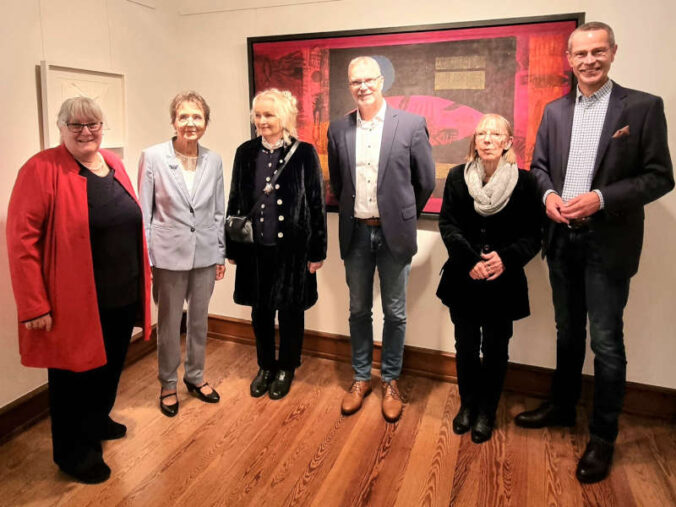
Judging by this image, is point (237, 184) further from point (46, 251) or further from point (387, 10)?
point (387, 10)

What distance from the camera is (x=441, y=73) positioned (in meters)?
2.80

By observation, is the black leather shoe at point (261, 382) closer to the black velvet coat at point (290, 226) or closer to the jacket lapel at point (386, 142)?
the black velvet coat at point (290, 226)

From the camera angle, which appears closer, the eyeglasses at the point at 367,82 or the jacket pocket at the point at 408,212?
the eyeglasses at the point at 367,82

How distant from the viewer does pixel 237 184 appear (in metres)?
2.75

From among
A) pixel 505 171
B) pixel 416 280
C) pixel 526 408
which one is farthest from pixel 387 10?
pixel 526 408

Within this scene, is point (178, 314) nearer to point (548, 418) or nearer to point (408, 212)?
Result: point (408, 212)

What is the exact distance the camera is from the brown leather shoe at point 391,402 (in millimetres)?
2703

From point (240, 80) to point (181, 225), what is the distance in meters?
1.18

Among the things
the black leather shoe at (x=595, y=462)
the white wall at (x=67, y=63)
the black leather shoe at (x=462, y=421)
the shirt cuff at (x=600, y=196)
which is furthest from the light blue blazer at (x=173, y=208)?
the black leather shoe at (x=595, y=462)

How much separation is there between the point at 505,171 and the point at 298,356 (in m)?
1.44

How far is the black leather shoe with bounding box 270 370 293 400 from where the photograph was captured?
9.60 ft

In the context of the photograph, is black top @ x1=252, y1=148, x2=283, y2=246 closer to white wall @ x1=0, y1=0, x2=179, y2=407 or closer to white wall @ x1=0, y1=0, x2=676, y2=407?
white wall @ x1=0, y1=0, x2=676, y2=407

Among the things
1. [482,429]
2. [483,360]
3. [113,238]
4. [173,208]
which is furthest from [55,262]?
[482,429]

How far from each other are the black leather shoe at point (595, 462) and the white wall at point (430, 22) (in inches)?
23.9
